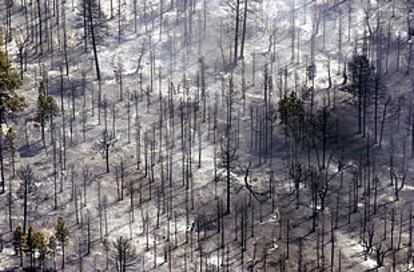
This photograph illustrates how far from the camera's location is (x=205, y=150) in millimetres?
119000

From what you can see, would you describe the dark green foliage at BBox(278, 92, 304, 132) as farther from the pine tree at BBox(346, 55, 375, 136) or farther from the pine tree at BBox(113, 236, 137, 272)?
the pine tree at BBox(113, 236, 137, 272)

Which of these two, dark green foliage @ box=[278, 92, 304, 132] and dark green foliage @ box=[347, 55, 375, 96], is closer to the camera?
dark green foliage @ box=[278, 92, 304, 132]

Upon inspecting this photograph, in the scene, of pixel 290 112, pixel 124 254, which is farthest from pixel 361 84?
pixel 124 254

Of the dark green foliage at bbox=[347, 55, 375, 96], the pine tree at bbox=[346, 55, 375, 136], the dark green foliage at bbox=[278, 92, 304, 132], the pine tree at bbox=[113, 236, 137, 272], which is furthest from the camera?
the dark green foliage at bbox=[347, 55, 375, 96]

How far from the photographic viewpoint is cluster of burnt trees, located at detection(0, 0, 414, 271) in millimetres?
104750

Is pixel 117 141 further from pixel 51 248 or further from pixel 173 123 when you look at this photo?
pixel 51 248

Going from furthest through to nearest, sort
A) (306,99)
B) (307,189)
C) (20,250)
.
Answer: (306,99)
(307,189)
(20,250)

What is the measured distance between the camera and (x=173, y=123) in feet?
405

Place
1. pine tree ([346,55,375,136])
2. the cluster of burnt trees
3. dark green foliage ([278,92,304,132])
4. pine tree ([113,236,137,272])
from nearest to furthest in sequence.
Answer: pine tree ([113,236,137,272]) → the cluster of burnt trees → dark green foliage ([278,92,304,132]) → pine tree ([346,55,375,136])

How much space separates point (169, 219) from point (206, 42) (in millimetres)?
41106

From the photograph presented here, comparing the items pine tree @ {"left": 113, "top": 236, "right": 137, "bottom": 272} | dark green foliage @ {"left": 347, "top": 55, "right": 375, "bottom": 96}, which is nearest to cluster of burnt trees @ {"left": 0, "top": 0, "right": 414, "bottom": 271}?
pine tree @ {"left": 113, "top": 236, "right": 137, "bottom": 272}

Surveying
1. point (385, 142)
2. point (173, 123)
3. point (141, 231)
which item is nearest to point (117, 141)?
point (173, 123)

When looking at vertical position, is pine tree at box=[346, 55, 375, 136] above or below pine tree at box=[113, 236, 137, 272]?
above

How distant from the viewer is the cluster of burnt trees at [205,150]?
10475cm
